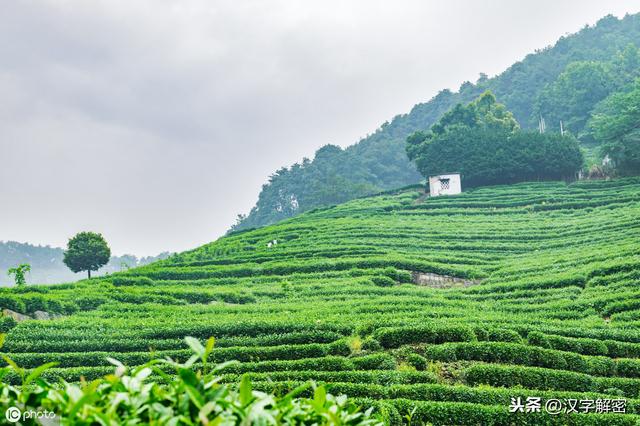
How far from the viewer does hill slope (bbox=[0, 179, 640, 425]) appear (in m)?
12.2

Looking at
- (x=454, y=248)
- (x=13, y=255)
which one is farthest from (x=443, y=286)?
(x=13, y=255)

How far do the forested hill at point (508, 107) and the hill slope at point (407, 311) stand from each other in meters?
35.7

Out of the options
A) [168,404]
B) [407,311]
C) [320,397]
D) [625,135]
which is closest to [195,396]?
[168,404]

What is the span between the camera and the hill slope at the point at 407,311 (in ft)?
40.0

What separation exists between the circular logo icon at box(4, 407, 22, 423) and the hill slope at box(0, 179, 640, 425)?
15.6 ft

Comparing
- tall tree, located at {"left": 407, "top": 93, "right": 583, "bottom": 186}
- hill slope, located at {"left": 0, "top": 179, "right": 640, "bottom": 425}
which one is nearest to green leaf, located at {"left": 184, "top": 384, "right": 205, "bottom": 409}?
hill slope, located at {"left": 0, "top": 179, "right": 640, "bottom": 425}

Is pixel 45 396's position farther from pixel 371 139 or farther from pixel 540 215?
pixel 371 139

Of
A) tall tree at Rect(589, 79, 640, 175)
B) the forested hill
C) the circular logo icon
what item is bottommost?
the circular logo icon

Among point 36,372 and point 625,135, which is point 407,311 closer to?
point 36,372

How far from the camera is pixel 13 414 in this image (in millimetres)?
2510

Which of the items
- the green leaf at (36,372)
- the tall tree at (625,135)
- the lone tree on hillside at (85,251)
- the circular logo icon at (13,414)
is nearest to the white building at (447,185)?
the tall tree at (625,135)

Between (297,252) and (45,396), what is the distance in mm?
28340

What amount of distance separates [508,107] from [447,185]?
46622mm

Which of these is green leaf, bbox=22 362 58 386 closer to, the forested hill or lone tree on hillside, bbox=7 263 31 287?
lone tree on hillside, bbox=7 263 31 287
